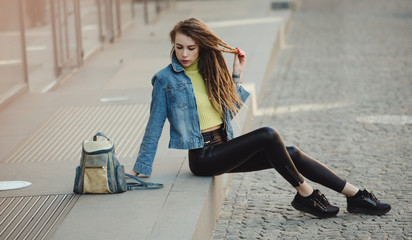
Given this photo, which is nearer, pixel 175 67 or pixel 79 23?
pixel 175 67

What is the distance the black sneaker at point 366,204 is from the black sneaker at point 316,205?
14 centimetres

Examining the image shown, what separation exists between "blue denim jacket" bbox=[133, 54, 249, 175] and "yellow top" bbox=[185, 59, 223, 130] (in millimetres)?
68

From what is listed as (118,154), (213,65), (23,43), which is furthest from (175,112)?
(23,43)

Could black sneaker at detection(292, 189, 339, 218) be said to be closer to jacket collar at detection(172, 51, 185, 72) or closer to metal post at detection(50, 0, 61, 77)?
jacket collar at detection(172, 51, 185, 72)

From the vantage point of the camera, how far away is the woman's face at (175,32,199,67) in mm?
5445

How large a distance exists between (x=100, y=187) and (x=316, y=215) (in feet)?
5.02

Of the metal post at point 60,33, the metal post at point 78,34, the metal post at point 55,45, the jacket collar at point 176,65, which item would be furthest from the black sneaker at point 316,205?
the metal post at point 78,34

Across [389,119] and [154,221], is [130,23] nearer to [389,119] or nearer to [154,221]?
[389,119]

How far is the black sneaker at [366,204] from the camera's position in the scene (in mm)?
5676

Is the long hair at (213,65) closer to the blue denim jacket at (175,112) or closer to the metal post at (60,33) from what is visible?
the blue denim jacket at (175,112)

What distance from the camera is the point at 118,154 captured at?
662 centimetres

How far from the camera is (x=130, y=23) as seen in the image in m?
17.2

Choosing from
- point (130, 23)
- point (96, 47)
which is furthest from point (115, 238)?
point (130, 23)

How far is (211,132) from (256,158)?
365mm
